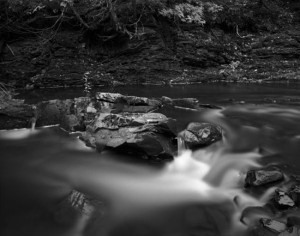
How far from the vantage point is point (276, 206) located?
389 centimetres

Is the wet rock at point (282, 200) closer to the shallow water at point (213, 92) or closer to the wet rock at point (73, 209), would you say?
the wet rock at point (73, 209)

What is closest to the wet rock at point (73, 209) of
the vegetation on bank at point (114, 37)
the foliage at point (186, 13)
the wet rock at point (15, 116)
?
the wet rock at point (15, 116)

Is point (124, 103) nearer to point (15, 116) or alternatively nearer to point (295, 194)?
point (15, 116)

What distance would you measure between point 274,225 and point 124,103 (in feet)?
15.9

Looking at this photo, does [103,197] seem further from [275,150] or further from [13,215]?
[275,150]

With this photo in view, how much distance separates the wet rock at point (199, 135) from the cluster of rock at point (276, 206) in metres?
1.28

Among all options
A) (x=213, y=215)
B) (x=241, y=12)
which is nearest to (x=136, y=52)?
(x=241, y=12)

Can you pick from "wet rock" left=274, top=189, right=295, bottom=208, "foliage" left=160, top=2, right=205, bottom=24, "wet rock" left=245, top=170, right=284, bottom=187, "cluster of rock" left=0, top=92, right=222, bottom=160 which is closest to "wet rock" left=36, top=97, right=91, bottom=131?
"cluster of rock" left=0, top=92, right=222, bottom=160

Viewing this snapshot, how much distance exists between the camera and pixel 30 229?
368cm

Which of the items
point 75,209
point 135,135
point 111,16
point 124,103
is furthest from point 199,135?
point 111,16

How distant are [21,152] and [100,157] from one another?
151 cm

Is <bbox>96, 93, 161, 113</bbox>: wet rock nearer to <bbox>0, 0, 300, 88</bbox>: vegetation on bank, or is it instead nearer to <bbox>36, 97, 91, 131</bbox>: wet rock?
<bbox>36, 97, 91, 131</bbox>: wet rock

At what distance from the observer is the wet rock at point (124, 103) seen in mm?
7391

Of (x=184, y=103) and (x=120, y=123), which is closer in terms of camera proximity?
(x=120, y=123)
